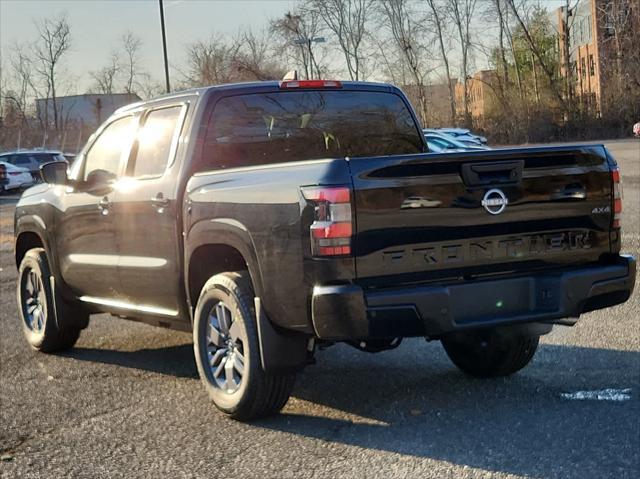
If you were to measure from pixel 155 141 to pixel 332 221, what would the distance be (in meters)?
2.19

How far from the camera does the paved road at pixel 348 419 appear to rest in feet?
14.6

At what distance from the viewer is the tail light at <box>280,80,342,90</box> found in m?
6.14

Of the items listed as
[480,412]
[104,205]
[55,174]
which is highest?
[55,174]

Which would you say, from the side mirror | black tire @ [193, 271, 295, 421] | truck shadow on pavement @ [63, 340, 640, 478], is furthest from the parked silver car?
black tire @ [193, 271, 295, 421]

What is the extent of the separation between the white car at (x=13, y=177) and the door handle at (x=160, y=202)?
28.5m

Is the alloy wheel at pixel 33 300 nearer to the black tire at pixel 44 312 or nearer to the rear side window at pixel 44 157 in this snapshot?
the black tire at pixel 44 312

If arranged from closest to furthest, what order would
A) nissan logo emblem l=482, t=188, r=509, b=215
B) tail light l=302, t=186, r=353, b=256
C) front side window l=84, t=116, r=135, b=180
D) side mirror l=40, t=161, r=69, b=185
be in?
1. tail light l=302, t=186, r=353, b=256
2. nissan logo emblem l=482, t=188, r=509, b=215
3. front side window l=84, t=116, r=135, b=180
4. side mirror l=40, t=161, r=69, b=185

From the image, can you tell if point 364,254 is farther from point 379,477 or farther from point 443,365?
point 443,365

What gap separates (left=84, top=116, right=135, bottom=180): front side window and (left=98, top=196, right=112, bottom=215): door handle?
0.60 ft

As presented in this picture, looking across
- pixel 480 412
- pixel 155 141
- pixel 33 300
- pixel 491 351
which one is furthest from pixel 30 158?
pixel 480 412

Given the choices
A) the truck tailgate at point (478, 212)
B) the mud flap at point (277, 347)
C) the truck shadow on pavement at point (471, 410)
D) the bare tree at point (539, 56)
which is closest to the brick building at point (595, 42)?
the bare tree at point (539, 56)

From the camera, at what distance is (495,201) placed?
473 cm

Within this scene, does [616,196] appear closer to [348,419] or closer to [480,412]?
[480,412]

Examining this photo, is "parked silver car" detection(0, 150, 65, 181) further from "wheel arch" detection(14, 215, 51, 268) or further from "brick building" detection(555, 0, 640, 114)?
"brick building" detection(555, 0, 640, 114)
